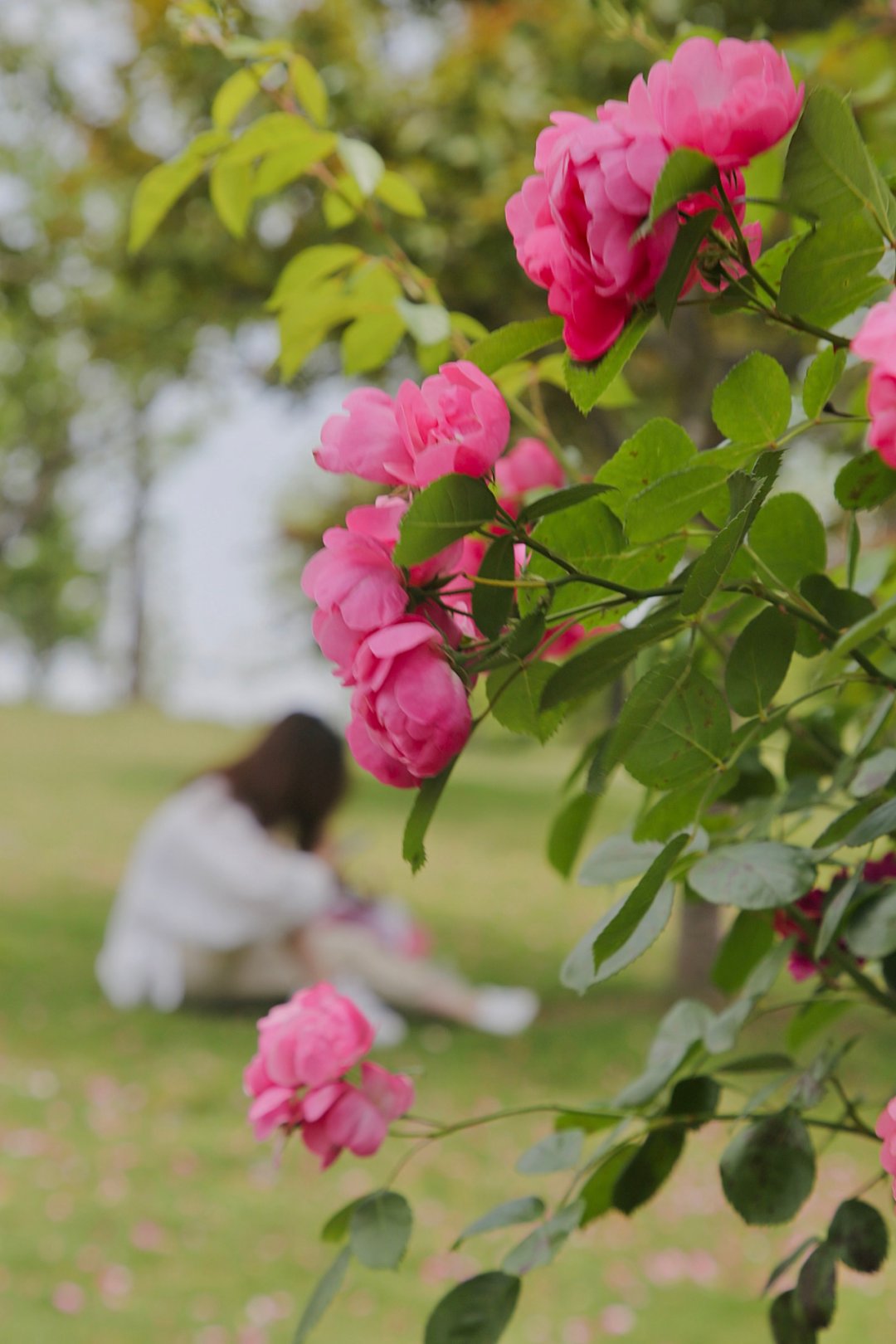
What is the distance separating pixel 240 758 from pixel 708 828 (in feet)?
11.8

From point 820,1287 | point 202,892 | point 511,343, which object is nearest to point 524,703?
point 511,343

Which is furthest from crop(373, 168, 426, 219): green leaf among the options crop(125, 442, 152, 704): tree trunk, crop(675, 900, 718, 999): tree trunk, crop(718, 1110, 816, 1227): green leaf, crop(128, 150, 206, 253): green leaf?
crop(125, 442, 152, 704): tree trunk

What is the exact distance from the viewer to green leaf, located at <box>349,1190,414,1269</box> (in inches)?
25.0

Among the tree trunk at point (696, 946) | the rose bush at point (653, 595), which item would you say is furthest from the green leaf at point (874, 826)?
the tree trunk at point (696, 946)

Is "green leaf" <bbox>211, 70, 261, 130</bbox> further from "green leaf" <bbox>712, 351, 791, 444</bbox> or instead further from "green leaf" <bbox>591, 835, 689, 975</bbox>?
"green leaf" <bbox>591, 835, 689, 975</bbox>

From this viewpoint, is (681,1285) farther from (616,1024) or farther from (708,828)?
(708,828)

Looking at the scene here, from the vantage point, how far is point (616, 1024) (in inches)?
159

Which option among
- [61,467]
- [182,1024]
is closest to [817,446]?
[182,1024]

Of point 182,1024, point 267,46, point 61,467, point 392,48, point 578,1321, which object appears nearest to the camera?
point 267,46

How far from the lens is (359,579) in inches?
16.2

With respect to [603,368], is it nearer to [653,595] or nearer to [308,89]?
[653,595]

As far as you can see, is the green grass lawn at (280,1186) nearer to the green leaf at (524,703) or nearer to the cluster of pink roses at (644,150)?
the green leaf at (524,703)

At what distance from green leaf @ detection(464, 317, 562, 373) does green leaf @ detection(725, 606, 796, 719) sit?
0.46ft

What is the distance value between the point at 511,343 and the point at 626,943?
24 cm
